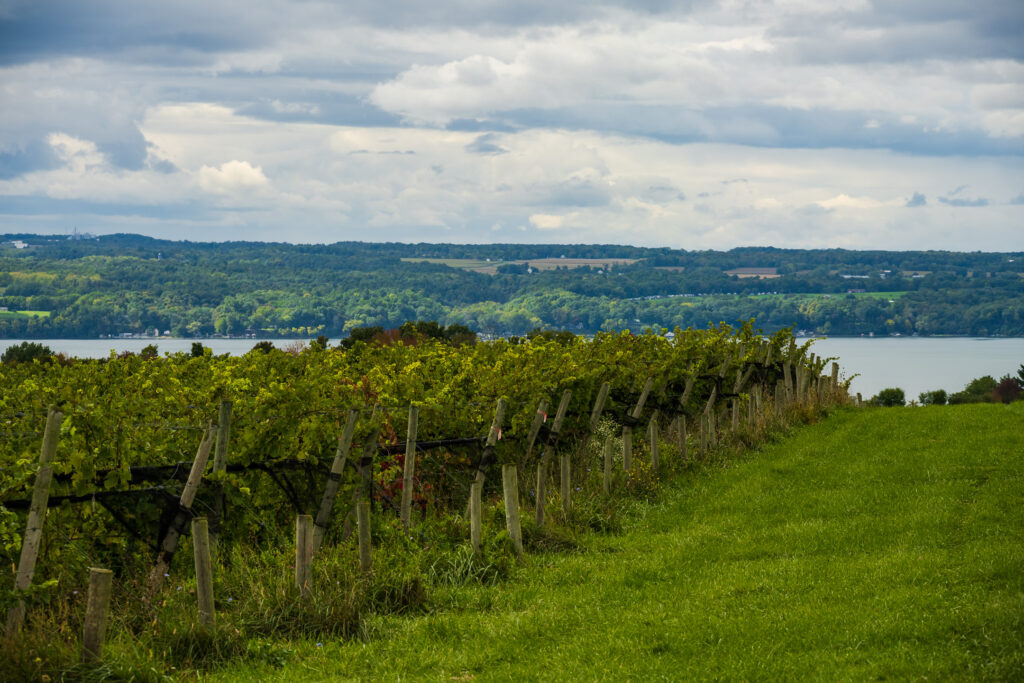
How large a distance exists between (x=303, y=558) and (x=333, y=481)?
1351 mm

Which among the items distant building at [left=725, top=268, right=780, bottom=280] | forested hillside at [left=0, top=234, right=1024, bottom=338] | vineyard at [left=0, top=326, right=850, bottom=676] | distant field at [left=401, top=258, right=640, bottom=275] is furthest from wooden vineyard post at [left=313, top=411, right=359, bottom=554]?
distant field at [left=401, top=258, right=640, bottom=275]

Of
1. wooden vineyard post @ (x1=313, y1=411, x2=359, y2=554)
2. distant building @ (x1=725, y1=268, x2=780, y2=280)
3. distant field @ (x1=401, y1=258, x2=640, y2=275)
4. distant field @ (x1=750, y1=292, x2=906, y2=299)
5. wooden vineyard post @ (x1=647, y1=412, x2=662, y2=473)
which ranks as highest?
distant field @ (x1=401, y1=258, x2=640, y2=275)

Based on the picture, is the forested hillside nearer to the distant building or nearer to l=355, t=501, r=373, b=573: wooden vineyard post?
the distant building

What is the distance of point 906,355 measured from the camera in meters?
163

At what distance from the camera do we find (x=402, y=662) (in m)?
8.30

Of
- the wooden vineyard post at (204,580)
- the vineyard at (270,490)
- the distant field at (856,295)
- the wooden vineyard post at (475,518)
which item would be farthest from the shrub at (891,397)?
the distant field at (856,295)

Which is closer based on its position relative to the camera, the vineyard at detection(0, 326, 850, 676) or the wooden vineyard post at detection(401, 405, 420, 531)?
the vineyard at detection(0, 326, 850, 676)

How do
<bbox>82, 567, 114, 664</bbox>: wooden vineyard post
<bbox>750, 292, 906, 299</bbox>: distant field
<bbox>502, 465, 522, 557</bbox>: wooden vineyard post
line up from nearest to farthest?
1. <bbox>82, 567, 114, 664</bbox>: wooden vineyard post
2. <bbox>502, 465, 522, 557</bbox>: wooden vineyard post
3. <bbox>750, 292, 906, 299</bbox>: distant field

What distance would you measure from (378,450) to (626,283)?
5875 inches

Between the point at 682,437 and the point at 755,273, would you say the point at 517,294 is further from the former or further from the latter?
the point at 682,437

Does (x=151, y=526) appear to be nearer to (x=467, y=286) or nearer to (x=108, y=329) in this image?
(x=108, y=329)

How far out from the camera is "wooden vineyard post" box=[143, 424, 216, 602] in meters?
8.91

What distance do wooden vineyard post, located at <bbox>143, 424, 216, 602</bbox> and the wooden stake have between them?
0.98 metres

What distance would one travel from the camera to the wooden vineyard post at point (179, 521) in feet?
29.2
